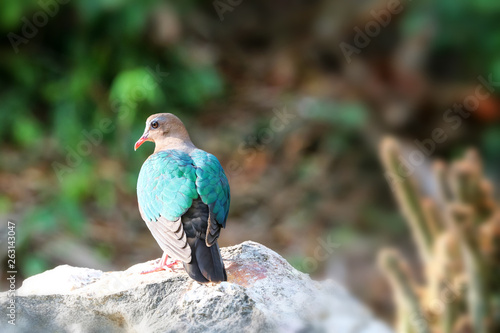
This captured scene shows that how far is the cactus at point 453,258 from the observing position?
104 inches

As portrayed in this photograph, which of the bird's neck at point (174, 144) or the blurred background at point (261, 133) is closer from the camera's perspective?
the bird's neck at point (174, 144)

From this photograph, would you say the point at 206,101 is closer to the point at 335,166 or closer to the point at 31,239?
the point at 335,166

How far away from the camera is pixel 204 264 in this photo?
212 cm

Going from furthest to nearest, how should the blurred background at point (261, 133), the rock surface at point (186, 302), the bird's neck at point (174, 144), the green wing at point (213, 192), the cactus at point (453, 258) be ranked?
the blurred background at point (261, 133), the cactus at point (453, 258), the bird's neck at point (174, 144), the green wing at point (213, 192), the rock surface at point (186, 302)

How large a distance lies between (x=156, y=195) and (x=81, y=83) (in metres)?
3.07

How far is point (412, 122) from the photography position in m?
5.40

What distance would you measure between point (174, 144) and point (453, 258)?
113 cm

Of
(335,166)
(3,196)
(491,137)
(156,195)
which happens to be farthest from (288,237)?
(156,195)

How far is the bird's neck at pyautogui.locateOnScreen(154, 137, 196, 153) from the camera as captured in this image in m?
2.53

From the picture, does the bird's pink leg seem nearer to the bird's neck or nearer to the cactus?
the bird's neck

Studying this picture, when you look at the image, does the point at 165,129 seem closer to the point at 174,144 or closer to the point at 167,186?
the point at 174,144

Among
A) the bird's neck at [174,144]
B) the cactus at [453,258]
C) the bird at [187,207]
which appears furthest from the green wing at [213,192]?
the cactus at [453,258]

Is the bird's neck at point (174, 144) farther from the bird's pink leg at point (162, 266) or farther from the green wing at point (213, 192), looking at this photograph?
the bird's pink leg at point (162, 266)

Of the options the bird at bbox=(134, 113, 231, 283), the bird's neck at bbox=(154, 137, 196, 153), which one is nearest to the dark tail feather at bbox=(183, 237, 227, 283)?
the bird at bbox=(134, 113, 231, 283)
